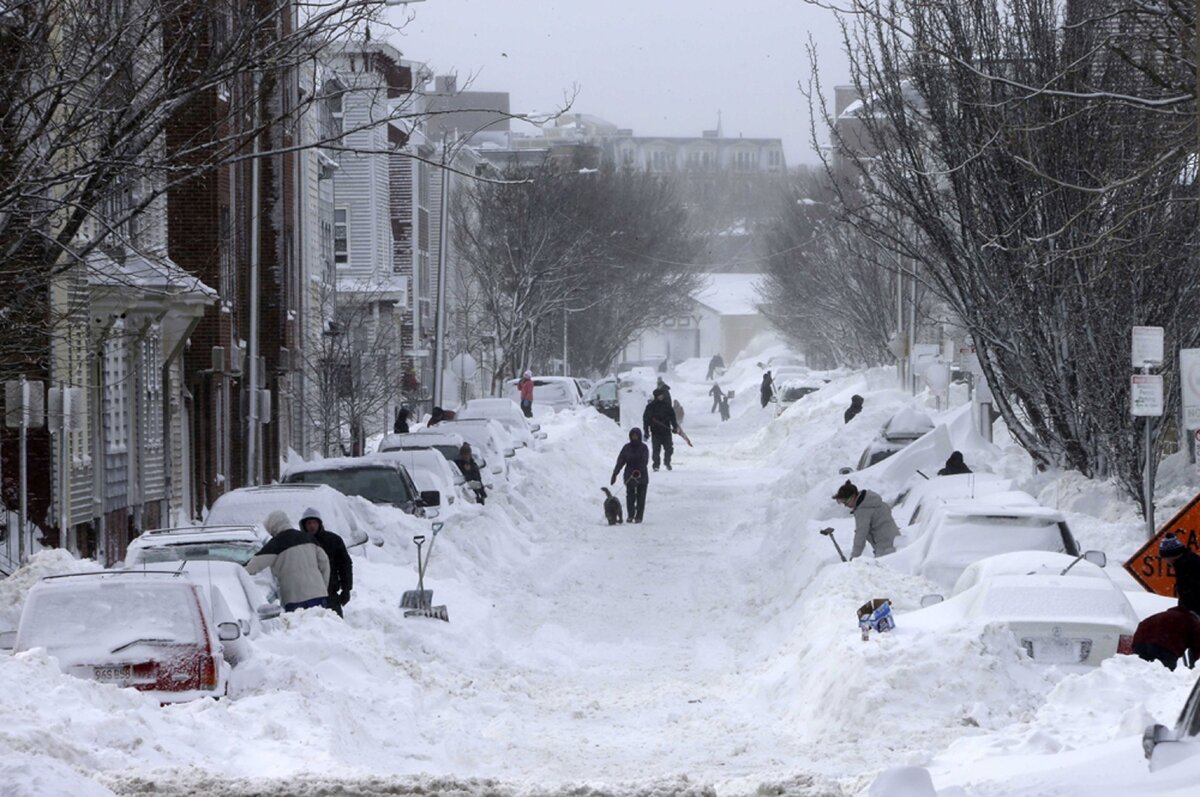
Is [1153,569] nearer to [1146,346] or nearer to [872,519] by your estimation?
[1146,346]

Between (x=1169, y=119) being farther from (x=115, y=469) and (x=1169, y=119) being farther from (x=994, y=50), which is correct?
(x=115, y=469)

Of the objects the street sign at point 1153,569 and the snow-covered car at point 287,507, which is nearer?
the street sign at point 1153,569

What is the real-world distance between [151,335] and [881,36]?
11813 millimetres

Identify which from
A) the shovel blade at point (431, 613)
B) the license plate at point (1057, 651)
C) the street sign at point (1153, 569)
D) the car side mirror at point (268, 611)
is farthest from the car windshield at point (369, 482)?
the license plate at point (1057, 651)

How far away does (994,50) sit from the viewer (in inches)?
1005

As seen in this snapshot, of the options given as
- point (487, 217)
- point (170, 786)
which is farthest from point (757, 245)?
point (170, 786)

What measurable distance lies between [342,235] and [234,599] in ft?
Result: 164

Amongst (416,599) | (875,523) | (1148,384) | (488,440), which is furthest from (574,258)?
(1148,384)

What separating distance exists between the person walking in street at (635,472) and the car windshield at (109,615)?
17.7 m

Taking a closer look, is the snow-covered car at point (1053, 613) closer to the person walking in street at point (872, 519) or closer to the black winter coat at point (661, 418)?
the person walking in street at point (872, 519)

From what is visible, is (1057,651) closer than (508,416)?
Yes

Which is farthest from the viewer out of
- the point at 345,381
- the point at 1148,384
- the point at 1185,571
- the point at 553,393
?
the point at 553,393

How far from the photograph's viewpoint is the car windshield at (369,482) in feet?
83.2

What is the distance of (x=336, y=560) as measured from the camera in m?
17.3
